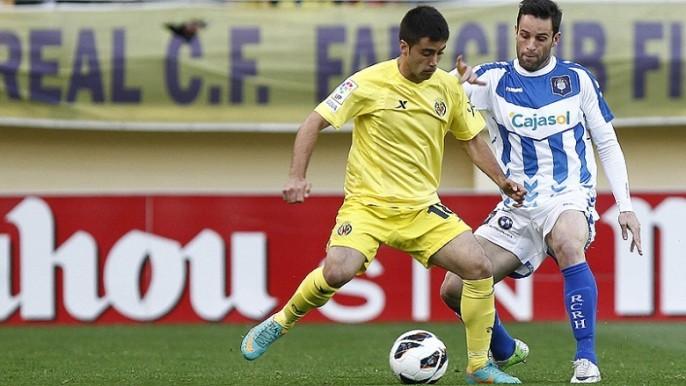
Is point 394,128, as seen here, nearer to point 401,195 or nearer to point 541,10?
point 401,195

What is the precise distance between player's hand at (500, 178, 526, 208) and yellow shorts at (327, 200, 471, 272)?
0.33m

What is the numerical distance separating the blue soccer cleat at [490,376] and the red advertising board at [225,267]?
6008mm

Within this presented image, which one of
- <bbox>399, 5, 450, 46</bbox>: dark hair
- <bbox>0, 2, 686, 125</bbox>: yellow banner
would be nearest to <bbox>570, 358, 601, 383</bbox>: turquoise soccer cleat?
<bbox>399, 5, 450, 46</bbox>: dark hair

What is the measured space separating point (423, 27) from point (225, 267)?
6757 mm

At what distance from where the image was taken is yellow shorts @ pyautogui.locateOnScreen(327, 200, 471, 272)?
285 inches

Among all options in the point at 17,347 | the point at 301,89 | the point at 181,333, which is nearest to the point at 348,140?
the point at 301,89

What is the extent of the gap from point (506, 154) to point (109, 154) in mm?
8634

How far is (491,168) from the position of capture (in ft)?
24.2

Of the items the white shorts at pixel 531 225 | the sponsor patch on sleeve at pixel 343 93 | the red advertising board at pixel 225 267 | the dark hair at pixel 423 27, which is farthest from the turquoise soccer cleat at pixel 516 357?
the red advertising board at pixel 225 267

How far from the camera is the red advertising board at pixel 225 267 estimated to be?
1330cm

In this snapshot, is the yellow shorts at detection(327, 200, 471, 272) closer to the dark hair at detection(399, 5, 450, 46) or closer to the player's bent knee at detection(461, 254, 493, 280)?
the player's bent knee at detection(461, 254, 493, 280)

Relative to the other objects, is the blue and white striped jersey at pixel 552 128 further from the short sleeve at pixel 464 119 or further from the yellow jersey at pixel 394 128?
the yellow jersey at pixel 394 128

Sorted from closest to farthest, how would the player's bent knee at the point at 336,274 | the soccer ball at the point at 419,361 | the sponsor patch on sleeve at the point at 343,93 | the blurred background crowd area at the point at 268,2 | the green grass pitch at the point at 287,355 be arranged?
the player's bent knee at the point at 336,274 → the sponsor patch on sleeve at the point at 343,93 → the soccer ball at the point at 419,361 → the green grass pitch at the point at 287,355 → the blurred background crowd area at the point at 268,2

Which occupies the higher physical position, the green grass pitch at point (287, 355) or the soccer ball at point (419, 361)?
the soccer ball at point (419, 361)
